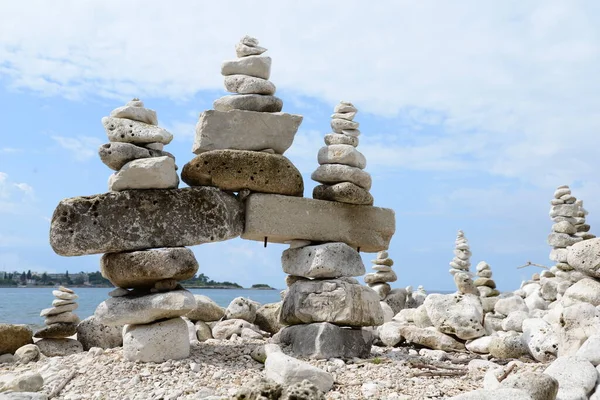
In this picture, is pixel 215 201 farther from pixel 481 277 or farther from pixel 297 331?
pixel 481 277

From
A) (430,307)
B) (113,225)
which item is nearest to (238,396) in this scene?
(113,225)

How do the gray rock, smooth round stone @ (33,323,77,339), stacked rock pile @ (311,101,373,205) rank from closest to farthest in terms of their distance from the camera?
stacked rock pile @ (311,101,373,205) → the gray rock → smooth round stone @ (33,323,77,339)

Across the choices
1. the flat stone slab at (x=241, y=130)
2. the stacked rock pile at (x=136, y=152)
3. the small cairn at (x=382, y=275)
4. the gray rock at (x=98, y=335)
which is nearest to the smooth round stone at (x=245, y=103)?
the flat stone slab at (x=241, y=130)

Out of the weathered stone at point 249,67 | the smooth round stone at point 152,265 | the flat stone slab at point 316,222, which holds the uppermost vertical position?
the weathered stone at point 249,67

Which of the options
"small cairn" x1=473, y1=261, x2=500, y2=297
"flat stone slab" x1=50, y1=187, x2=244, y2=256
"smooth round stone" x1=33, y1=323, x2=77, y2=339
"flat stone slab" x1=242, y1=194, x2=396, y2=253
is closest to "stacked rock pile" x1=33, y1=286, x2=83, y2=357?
"smooth round stone" x1=33, y1=323, x2=77, y2=339

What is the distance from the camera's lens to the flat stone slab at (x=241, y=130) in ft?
31.5

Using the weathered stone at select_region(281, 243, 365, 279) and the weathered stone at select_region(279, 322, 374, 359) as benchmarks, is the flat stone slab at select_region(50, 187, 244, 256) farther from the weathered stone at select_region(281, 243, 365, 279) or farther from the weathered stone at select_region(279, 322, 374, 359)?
the weathered stone at select_region(279, 322, 374, 359)

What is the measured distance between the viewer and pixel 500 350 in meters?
10.3

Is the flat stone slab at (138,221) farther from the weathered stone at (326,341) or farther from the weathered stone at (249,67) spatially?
the weathered stone at (249,67)

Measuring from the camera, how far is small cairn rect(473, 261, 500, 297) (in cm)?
1909

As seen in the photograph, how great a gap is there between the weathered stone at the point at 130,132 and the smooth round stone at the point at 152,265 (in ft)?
5.05

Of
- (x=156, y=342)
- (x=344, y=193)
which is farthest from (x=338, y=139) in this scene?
(x=156, y=342)

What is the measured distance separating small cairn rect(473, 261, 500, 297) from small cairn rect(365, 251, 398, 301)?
9.54 feet

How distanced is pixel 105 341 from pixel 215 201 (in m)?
3.40
